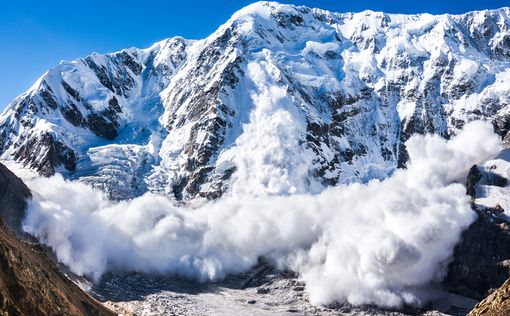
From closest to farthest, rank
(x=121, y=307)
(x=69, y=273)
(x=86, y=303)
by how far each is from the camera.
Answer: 1. (x=86, y=303)
2. (x=121, y=307)
3. (x=69, y=273)

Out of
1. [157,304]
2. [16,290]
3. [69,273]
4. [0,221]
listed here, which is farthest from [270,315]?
[16,290]

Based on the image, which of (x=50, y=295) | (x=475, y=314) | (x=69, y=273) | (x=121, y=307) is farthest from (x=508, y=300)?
(x=69, y=273)

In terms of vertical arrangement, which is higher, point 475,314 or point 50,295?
point 50,295

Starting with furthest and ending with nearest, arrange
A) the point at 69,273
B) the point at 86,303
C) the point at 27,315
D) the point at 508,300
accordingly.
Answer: the point at 69,273, the point at 86,303, the point at 27,315, the point at 508,300

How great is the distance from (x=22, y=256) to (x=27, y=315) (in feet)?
46.5

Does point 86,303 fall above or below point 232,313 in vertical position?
below

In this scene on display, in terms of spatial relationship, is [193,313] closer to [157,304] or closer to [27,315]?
[157,304]

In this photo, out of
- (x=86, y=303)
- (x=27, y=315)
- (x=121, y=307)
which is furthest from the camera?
(x=121, y=307)

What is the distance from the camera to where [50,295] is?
2867 inches

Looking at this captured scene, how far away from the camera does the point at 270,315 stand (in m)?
200

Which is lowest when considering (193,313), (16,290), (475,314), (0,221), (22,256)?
(475,314)

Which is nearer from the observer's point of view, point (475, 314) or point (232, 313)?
point (475, 314)

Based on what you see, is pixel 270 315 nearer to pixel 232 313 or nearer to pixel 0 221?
pixel 232 313

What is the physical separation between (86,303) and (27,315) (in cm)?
3314
